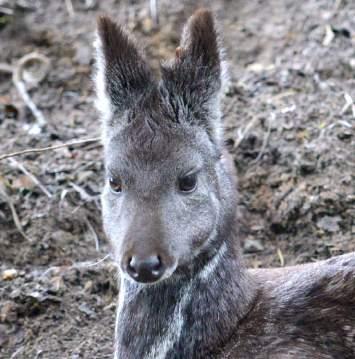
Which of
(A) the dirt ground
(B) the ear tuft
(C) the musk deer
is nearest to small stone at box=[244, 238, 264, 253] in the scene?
(A) the dirt ground

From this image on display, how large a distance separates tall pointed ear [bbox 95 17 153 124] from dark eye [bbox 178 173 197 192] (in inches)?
24.5

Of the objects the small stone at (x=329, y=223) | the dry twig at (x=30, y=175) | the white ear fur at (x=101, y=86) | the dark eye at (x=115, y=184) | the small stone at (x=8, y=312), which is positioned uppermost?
the white ear fur at (x=101, y=86)

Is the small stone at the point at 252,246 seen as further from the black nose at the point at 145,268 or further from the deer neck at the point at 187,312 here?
the black nose at the point at 145,268

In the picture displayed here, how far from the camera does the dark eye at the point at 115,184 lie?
540 centimetres

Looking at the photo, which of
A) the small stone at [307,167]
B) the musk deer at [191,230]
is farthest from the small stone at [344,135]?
the musk deer at [191,230]

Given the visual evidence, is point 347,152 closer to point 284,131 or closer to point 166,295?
point 284,131

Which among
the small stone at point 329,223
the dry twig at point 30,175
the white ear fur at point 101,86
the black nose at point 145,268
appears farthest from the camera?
the dry twig at point 30,175

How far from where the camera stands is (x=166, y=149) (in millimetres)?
5301

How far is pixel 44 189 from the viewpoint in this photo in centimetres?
766

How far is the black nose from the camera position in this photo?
16.0ft

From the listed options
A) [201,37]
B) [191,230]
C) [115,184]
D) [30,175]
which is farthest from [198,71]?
[30,175]

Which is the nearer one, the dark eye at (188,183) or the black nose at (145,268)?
the black nose at (145,268)

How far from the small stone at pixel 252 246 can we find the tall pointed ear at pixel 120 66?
220cm

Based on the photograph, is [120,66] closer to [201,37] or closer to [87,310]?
[201,37]
